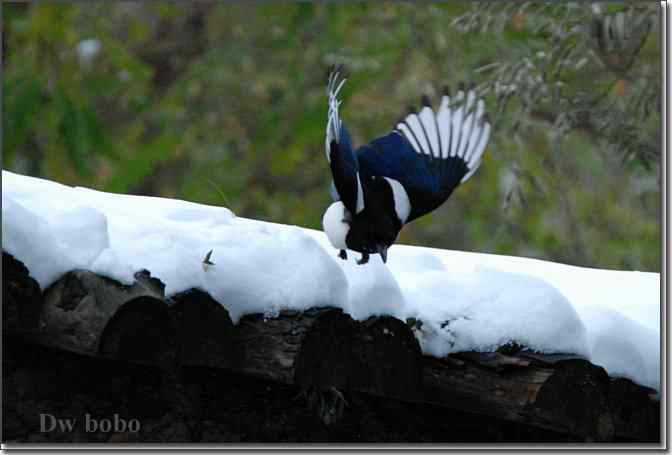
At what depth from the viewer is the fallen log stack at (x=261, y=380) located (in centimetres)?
190

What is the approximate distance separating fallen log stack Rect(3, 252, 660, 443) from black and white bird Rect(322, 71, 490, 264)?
8.4 inches

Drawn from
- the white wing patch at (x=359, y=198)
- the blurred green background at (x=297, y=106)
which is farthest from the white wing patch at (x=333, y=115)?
the blurred green background at (x=297, y=106)

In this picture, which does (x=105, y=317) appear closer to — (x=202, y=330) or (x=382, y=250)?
(x=202, y=330)

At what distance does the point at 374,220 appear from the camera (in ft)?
6.91

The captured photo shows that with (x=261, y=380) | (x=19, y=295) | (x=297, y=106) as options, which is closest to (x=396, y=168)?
(x=261, y=380)

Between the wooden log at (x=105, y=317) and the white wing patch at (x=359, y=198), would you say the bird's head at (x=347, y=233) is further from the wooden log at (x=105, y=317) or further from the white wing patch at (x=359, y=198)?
the wooden log at (x=105, y=317)

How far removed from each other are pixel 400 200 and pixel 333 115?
1.05ft

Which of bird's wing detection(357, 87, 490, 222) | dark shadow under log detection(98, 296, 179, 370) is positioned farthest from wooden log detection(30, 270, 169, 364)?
bird's wing detection(357, 87, 490, 222)

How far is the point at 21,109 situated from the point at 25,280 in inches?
177

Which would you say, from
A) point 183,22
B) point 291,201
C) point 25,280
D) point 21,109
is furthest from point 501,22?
point 183,22

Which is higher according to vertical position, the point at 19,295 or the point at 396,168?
the point at 396,168

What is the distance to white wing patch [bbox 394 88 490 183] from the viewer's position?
2.36 meters

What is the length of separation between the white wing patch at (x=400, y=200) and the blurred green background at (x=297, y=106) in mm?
2160

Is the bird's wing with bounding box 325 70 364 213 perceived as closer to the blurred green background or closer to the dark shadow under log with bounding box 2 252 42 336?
the dark shadow under log with bounding box 2 252 42 336
